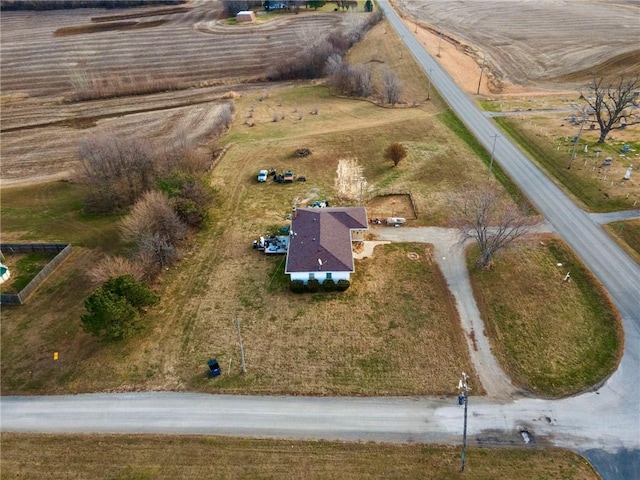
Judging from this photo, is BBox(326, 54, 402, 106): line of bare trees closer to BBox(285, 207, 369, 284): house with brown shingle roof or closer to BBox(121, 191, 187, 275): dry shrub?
BBox(285, 207, 369, 284): house with brown shingle roof

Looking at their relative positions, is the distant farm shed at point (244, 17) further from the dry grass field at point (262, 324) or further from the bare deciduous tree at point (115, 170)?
the dry grass field at point (262, 324)

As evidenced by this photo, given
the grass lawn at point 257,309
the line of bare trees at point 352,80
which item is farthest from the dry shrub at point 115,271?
the line of bare trees at point 352,80

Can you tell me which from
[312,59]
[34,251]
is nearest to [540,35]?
[312,59]

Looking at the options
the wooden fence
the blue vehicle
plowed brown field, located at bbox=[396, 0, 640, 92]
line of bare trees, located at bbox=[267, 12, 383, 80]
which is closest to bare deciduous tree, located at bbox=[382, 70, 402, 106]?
line of bare trees, located at bbox=[267, 12, 383, 80]

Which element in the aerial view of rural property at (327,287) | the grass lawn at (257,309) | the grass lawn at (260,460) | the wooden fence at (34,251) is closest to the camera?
the grass lawn at (260,460)

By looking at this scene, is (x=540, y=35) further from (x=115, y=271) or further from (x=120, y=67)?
(x=115, y=271)

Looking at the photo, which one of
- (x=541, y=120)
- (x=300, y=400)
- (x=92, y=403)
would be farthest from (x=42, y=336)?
(x=541, y=120)
